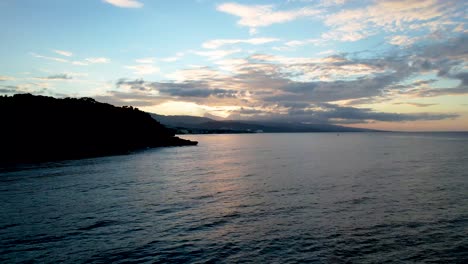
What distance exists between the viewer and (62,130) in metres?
127

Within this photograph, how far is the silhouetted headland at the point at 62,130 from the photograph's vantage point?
10862cm

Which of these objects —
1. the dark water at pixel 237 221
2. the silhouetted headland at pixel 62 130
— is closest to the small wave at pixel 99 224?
the dark water at pixel 237 221

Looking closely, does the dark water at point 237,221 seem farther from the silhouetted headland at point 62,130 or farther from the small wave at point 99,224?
the silhouetted headland at point 62,130

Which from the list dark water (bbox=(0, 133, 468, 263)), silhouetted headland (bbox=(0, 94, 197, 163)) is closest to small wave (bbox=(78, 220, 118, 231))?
dark water (bbox=(0, 133, 468, 263))

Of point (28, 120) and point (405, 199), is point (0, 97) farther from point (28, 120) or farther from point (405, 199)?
point (405, 199)

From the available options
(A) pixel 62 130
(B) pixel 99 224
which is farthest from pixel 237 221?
(A) pixel 62 130

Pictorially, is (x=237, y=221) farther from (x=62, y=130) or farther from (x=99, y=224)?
(x=62, y=130)

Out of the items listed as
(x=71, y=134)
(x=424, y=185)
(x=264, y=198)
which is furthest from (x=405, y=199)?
(x=71, y=134)

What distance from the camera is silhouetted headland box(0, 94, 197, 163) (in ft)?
356

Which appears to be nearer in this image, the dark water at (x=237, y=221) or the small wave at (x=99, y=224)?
the dark water at (x=237, y=221)

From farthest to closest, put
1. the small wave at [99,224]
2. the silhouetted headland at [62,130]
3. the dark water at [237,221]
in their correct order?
the silhouetted headland at [62,130]
the small wave at [99,224]
the dark water at [237,221]

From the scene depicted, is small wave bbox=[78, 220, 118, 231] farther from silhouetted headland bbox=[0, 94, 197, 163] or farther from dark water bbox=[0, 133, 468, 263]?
silhouetted headland bbox=[0, 94, 197, 163]

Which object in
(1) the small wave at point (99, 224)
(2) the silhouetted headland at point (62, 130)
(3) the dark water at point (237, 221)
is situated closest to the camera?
(3) the dark water at point (237, 221)

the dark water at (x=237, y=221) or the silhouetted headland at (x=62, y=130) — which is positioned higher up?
the silhouetted headland at (x=62, y=130)
